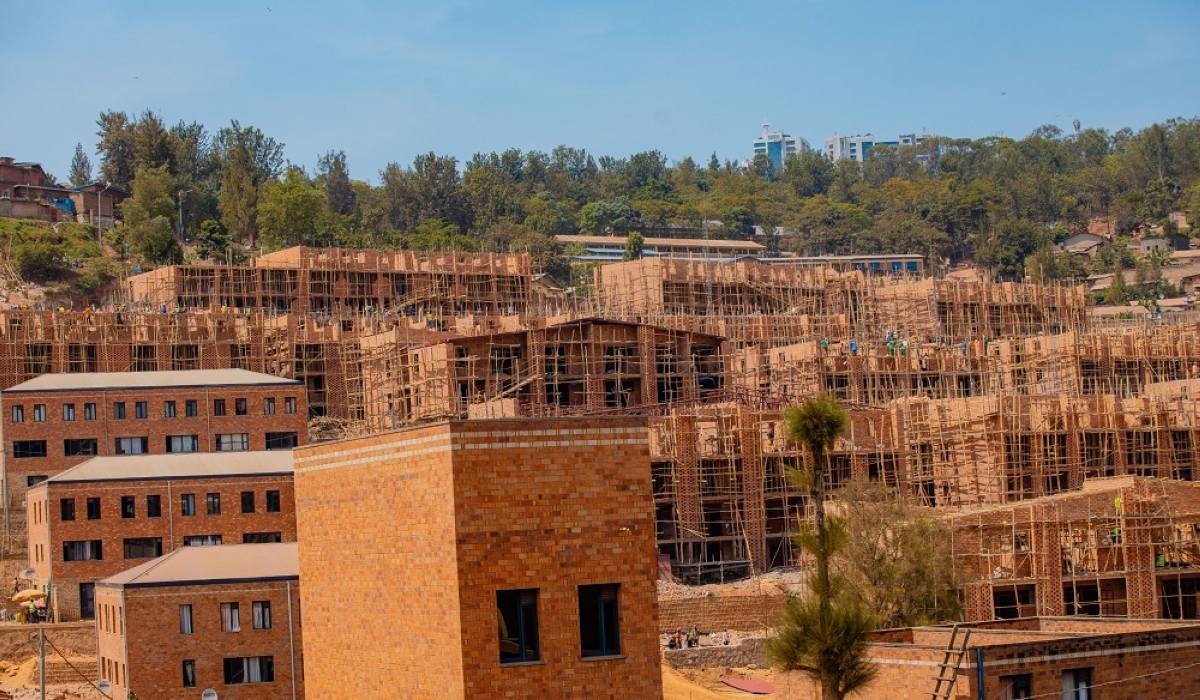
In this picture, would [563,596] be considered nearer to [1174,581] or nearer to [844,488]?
[844,488]

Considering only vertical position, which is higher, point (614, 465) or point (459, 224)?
point (459, 224)

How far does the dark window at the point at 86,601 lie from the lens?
202 ft

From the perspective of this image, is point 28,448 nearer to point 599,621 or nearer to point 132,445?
point 132,445

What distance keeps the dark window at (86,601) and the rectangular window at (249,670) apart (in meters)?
10.3

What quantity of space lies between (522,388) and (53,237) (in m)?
50.9

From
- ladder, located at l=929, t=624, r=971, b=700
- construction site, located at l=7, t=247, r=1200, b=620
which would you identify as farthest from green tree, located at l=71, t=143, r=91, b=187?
ladder, located at l=929, t=624, r=971, b=700

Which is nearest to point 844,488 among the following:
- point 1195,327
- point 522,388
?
point 522,388

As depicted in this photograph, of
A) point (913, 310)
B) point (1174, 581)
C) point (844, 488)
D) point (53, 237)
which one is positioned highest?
point (53, 237)

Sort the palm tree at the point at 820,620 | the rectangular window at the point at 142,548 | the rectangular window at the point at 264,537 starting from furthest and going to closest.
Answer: the rectangular window at the point at 264,537 → the rectangular window at the point at 142,548 → the palm tree at the point at 820,620

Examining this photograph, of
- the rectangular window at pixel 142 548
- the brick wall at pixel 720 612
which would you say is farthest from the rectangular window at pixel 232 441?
the brick wall at pixel 720 612

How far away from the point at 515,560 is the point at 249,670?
3191 cm

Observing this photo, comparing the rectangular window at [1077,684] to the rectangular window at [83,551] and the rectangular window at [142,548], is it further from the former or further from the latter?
the rectangular window at [83,551]

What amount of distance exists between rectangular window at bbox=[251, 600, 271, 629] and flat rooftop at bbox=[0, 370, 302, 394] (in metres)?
21.2

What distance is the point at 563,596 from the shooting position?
24.1 m
